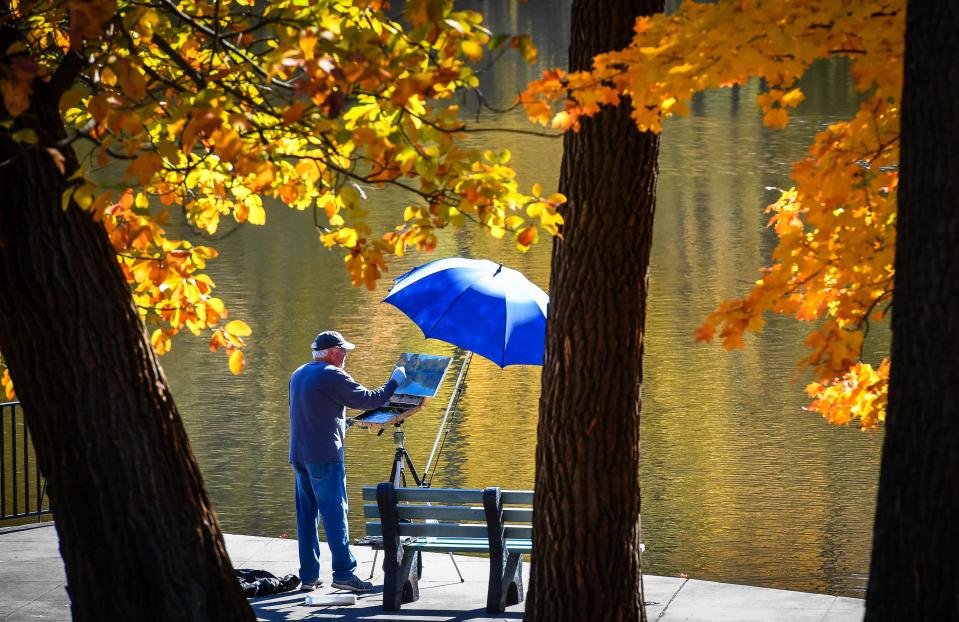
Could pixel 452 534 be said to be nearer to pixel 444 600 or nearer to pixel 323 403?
pixel 444 600

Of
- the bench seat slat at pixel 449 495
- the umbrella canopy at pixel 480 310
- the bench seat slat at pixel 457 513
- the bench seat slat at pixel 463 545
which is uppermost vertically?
the umbrella canopy at pixel 480 310

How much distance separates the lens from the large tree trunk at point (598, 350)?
739 cm

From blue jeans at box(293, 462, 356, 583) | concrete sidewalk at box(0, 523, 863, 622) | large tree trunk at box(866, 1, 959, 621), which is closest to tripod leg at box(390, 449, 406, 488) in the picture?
blue jeans at box(293, 462, 356, 583)

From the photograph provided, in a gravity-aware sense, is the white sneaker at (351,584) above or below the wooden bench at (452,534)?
below

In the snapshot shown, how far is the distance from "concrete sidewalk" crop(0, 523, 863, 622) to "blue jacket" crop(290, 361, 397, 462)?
3.30 feet

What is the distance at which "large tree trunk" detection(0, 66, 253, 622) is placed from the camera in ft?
19.2

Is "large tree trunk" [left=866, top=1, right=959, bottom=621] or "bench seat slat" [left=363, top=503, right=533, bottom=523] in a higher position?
"large tree trunk" [left=866, top=1, right=959, bottom=621]

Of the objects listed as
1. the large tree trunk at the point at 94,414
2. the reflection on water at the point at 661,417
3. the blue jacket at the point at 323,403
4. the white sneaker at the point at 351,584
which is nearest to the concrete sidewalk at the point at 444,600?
the white sneaker at the point at 351,584

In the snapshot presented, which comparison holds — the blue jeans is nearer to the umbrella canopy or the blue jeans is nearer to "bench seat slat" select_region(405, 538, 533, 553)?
"bench seat slat" select_region(405, 538, 533, 553)

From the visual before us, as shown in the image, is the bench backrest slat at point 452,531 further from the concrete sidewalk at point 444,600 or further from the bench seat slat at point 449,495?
the concrete sidewalk at point 444,600

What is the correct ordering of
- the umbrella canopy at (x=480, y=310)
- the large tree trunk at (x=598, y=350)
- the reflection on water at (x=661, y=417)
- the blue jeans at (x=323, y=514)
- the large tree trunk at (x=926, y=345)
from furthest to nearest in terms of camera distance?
1. the reflection on water at (x=661, y=417)
2. the blue jeans at (x=323, y=514)
3. the umbrella canopy at (x=480, y=310)
4. the large tree trunk at (x=598, y=350)
5. the large tree trunk at (x=926, y=345)

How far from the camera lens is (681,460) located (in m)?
15.4

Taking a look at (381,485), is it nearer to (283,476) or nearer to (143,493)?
(143,493)

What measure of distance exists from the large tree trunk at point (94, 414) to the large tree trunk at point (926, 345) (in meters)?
2.78
